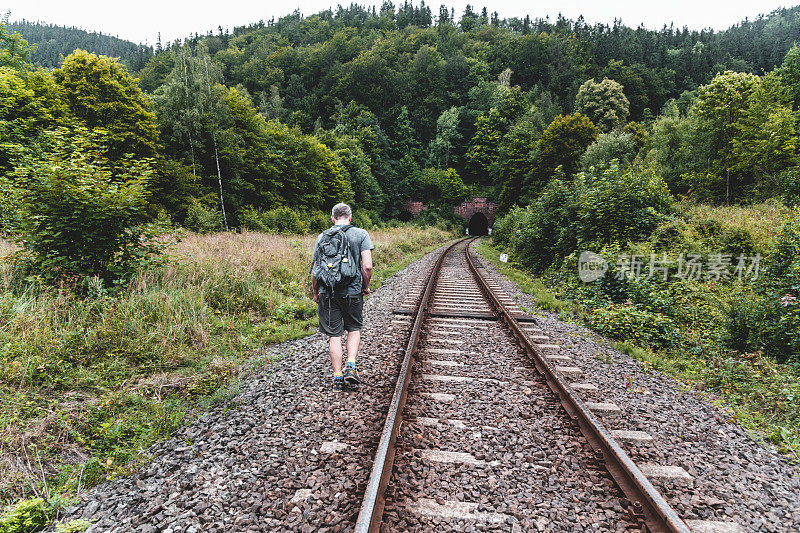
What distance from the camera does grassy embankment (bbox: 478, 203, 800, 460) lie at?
3.86 meters

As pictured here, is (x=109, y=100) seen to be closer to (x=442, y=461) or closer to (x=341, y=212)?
(x=341, y=212)

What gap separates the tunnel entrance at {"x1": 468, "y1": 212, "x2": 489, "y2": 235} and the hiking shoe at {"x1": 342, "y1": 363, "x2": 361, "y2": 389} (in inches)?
2337

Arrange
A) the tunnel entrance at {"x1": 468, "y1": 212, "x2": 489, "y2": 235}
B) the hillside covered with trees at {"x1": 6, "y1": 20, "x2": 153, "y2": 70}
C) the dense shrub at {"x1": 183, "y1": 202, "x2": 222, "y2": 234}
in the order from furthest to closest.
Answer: the hillside covered with trees at {"x1": 6, "y1": 20, "x2": 153, "y2": 70} → the tunnel entrance at {"x1": 468, "y1": 212, "x2": 489, "y2": 235} → the dense shrub at {"x1": 183, "y1": 202, "x2": 222, "y2": 234}

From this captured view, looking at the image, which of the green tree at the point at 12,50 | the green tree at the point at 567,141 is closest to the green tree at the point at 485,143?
the green tree at the point at 567,141

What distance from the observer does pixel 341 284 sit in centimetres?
401

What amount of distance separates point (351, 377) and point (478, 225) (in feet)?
205

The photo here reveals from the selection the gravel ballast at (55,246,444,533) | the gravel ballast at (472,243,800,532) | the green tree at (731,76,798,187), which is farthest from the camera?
the green tree at (731,76,798,187)

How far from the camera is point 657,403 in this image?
4.02 m

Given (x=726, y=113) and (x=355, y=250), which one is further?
(x=726, y=113)

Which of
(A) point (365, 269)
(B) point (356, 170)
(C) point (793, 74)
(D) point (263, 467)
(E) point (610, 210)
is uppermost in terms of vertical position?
(C) point (793, 74)

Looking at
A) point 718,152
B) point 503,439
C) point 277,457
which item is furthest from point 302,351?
point 718,152

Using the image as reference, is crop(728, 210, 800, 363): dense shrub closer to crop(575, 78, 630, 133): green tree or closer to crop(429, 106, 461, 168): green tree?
crop(575, 78, 630, 133): green tree

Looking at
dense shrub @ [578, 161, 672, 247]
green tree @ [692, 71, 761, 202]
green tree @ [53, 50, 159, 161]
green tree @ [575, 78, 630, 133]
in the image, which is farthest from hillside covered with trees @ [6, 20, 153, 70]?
dense shrub @ [578, 161, 672, 247]

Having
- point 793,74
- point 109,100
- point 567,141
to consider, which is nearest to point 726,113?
point 567,141
